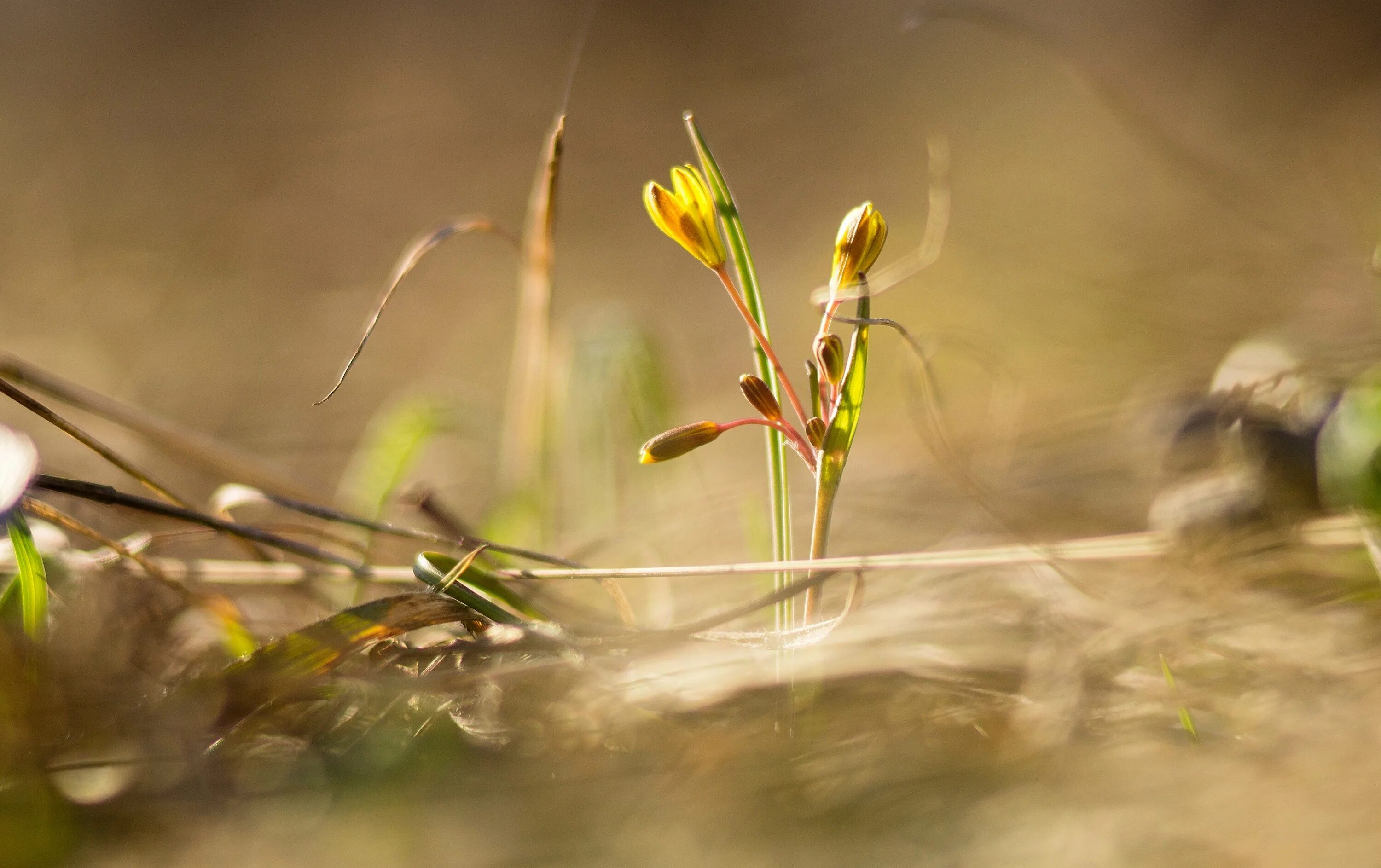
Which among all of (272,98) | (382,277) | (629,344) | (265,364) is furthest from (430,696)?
(272,98)

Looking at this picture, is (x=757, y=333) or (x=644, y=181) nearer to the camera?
(x=757, y=333)

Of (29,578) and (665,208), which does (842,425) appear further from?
(29,578)

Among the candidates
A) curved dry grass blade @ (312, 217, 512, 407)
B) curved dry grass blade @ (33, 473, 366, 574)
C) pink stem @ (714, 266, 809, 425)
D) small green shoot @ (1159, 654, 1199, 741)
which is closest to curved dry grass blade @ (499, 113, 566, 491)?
curved dry grass blade @ (312, 217, 512, 407)

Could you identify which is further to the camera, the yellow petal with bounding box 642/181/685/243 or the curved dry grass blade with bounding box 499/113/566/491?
the curved dry grass blade with bounding box 499/113/566/491

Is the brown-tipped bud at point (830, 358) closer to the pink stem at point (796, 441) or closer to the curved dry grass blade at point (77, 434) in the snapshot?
the pink stem at point (796, 441)

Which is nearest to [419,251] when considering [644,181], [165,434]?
[165,434]

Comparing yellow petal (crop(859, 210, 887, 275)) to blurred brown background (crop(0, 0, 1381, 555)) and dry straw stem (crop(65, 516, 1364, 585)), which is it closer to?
dry straw stem (crop(65, 516, 1364, 585))

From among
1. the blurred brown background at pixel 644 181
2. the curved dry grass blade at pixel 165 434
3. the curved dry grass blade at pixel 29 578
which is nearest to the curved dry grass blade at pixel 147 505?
the curved dry grass blade at pixel 29 578
